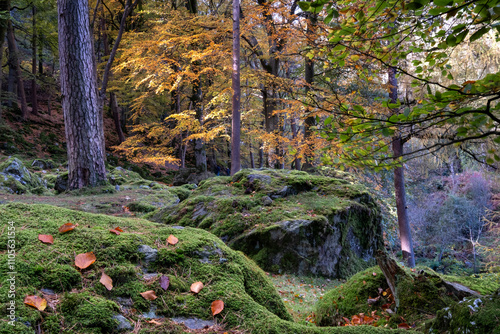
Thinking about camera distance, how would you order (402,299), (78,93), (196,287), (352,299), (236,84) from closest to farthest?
(196,287)
(402,299)
(352,299)
(78,93)
(236,84)

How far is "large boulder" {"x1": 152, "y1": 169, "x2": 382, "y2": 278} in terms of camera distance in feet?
18.1

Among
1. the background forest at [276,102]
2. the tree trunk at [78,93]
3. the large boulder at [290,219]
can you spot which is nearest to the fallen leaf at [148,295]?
the background forest at [276,102]

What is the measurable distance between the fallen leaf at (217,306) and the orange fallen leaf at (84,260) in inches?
28.4

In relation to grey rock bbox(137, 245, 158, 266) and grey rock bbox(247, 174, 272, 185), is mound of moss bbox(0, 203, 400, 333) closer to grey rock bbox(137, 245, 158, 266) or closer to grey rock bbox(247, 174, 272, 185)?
grey rock bbox(137, 245, 158, 266)

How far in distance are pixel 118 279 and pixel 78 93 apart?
7.07 metres

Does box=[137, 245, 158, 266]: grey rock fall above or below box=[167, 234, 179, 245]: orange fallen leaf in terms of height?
below

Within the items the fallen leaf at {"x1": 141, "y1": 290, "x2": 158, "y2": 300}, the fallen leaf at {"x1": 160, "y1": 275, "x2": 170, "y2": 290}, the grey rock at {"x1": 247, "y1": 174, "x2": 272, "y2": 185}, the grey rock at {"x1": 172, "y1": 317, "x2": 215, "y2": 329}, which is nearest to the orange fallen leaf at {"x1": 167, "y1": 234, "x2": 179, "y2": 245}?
the fallen leaf at {"x1": 160, "y1": 275, "x2": 170, "y2": 290}

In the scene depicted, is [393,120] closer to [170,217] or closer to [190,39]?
[170,217]

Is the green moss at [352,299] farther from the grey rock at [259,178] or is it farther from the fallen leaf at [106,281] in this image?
the grey rock at [259,178]

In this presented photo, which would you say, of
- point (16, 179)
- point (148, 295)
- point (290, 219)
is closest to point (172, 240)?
point (148, 295)

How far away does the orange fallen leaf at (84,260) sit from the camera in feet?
5.00

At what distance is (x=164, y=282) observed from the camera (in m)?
1.67

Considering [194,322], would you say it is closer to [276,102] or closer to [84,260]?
[84,260]

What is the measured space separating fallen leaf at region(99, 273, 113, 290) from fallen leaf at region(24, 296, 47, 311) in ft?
0.89
